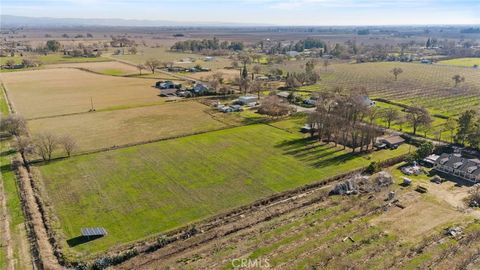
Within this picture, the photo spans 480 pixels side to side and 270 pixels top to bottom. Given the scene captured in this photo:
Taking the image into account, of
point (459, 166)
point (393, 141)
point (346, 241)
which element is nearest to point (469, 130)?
point (393, 141)

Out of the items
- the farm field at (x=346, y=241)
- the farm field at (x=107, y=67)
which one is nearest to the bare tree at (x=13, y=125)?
the farm field at (x=346, y=241)

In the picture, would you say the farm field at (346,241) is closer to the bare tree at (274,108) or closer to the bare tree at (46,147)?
the bare tree at (46,147)

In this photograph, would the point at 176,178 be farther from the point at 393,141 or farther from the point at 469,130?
the point at 469,130

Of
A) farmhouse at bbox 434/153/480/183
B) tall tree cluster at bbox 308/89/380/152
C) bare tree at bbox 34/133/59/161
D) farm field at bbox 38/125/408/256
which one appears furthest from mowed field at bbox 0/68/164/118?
farmhouse at bbox 434/153/480/183

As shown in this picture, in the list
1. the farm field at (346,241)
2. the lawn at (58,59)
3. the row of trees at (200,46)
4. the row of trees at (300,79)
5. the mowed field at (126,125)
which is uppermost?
the row of trees at (200,46)

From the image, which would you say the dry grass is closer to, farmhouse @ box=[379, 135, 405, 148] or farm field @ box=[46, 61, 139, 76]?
farmhouse @ box=[379, 135, 405, 148]
